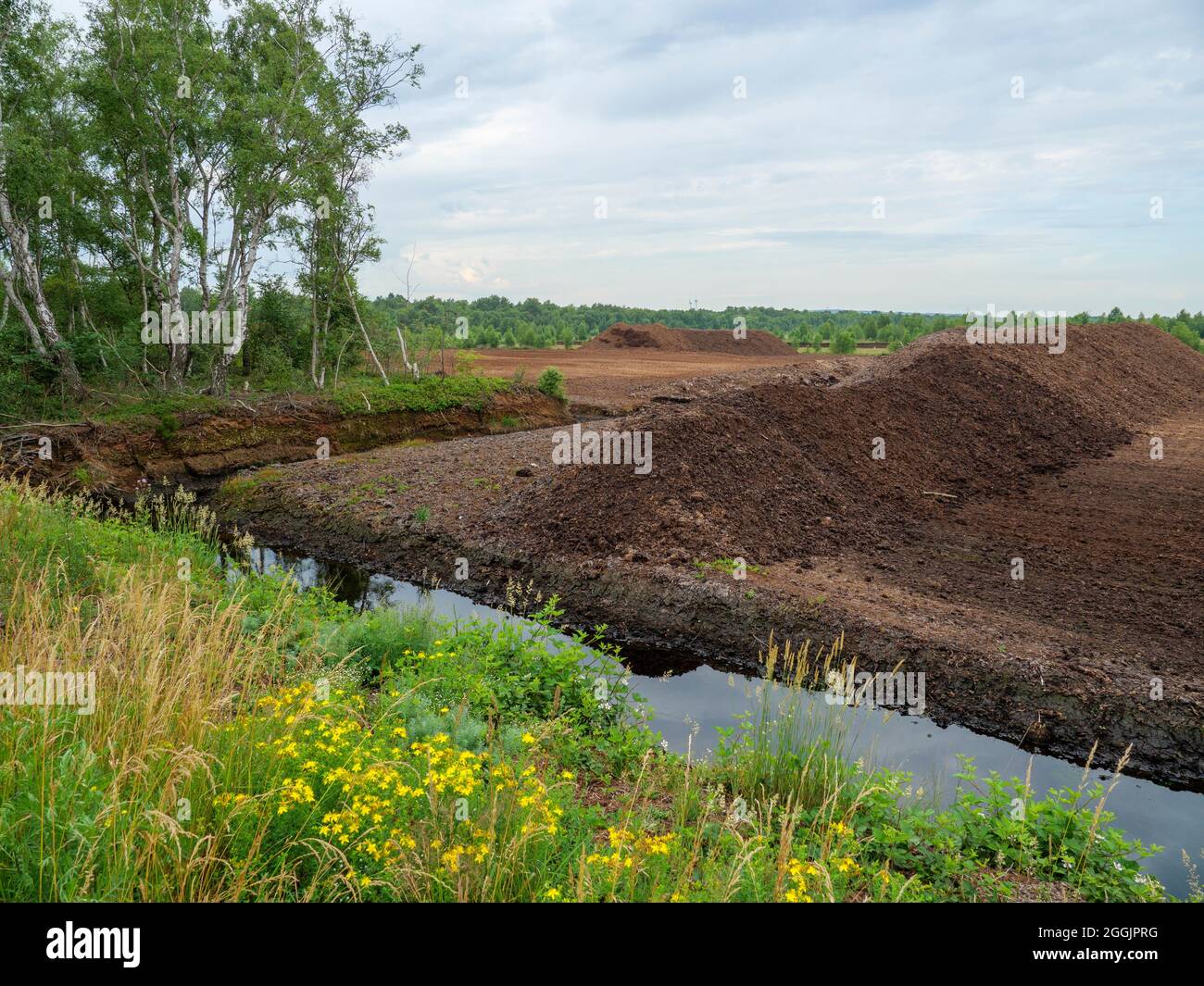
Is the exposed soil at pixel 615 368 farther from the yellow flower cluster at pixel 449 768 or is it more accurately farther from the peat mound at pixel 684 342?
the yellow flower cluster at pixel 449 768

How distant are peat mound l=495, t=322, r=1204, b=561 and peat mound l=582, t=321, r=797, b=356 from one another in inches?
1193

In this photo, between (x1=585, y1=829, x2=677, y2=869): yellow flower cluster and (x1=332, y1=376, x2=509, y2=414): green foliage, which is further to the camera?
(x1=332, y1=376, x2=509, y2=414): green foliage

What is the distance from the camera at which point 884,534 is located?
10289 mm

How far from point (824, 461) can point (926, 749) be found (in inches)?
241

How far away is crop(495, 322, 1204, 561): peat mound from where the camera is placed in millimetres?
9852

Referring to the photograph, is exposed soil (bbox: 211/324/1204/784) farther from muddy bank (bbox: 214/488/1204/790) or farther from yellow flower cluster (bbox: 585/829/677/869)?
yellow flower cluster (bbox: 585/829/677/869)

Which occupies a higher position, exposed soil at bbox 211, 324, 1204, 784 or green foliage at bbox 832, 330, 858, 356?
green foliage at bbox 832, 330, 858, 356

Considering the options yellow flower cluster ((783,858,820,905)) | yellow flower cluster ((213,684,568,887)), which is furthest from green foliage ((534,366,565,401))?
yellow flower cluster ((783,858,820,905))

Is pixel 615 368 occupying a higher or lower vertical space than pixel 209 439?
higher

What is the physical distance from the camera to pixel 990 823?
451 cm

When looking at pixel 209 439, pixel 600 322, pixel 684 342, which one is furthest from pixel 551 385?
pixel 600 322

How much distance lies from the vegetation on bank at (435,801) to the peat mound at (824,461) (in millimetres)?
3680

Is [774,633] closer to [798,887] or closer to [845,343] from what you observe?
[798,887]

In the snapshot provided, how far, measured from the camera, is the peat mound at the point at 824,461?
9.85 meters
